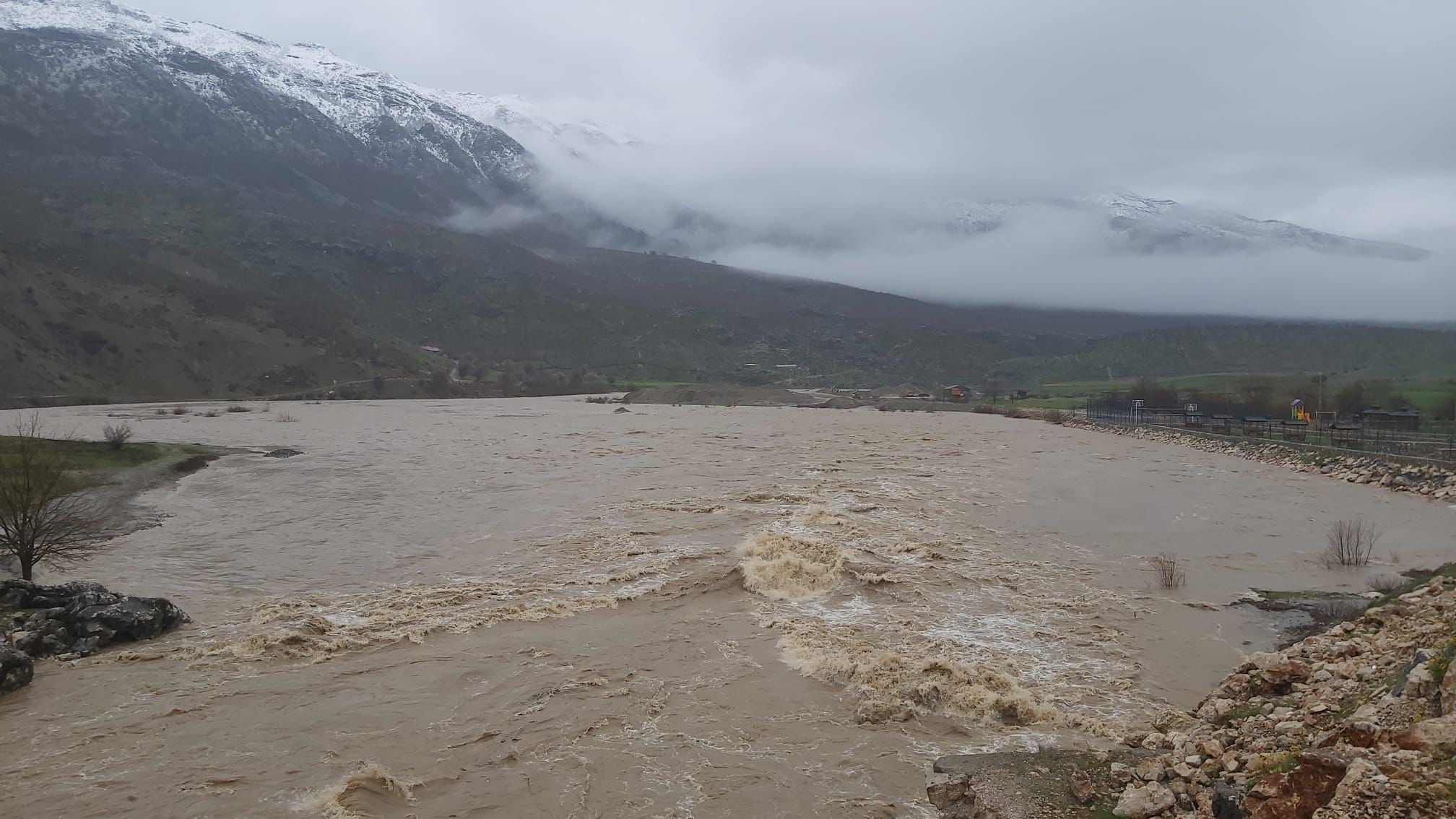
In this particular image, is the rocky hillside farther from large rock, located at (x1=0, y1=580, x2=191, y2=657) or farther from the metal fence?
the metal fence

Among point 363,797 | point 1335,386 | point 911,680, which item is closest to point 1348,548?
point 911,680

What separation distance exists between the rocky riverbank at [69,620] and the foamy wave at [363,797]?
20.3 feet

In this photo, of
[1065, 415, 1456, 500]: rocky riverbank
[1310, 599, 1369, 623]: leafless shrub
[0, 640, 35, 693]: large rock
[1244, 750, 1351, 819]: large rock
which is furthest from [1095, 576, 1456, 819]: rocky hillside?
[1065, 415, 1456, 500]: rocky riverbank

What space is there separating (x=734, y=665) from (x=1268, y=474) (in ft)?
121

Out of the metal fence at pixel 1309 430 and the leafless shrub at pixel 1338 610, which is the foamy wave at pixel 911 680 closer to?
the leafless shrub at pixel 1338 610

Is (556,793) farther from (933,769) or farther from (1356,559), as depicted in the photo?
(1356,559)

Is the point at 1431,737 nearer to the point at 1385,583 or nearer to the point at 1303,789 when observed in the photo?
the point at 1303,789

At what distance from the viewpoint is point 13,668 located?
11.8 m

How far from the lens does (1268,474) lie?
40.1 metres

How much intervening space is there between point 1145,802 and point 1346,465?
39494 millimetres

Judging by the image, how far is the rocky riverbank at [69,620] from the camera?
1291 centimetres

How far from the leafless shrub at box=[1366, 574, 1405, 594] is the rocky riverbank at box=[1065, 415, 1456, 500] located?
16.4 metres

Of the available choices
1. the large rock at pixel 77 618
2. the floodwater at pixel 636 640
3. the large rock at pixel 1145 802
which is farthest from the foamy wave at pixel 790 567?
the large rock at pixel 77 618

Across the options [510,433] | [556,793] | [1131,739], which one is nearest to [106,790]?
[556,793]
